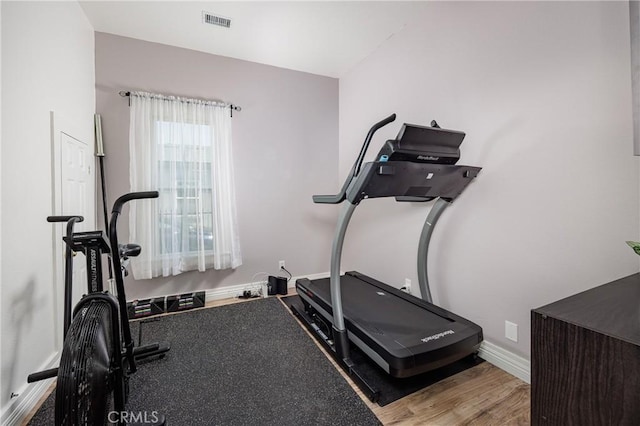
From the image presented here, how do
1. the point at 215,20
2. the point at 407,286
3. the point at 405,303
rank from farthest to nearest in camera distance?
the point at 407,286 < the point at 215,20 < the point at 405,303

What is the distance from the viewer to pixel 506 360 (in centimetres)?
181

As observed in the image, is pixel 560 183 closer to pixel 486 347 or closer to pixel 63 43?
pixel 486 347

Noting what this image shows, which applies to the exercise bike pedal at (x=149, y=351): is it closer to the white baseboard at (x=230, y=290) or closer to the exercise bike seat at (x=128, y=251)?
the exercise bike seat at (x=128, y=251)

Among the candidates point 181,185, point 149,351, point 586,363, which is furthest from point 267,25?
point 586,363

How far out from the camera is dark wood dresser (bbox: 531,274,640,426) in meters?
0.73

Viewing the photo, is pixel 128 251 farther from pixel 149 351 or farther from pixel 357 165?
pixel 357 165

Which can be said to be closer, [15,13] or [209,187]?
[15,13]

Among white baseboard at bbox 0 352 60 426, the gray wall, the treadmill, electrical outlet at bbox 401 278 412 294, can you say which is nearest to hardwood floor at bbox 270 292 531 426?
the treadmill

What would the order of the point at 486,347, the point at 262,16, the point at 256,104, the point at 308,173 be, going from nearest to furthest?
1. the point at 486,347
2. the point at 262,16
3. the point at 256,104
4. the point at 308,173

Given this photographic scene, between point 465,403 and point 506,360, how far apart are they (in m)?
0.52

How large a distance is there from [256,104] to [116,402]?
3033 millimetres

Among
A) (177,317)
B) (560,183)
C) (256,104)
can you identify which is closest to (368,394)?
(560,183)

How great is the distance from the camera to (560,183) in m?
1.58

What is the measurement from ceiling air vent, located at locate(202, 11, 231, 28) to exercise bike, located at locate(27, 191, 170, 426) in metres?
1.92
